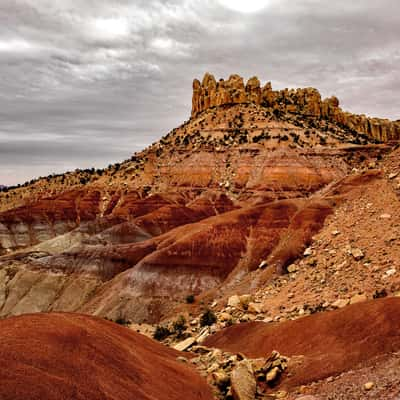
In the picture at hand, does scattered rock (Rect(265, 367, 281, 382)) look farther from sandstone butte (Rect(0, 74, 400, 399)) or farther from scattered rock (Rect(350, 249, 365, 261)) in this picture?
scattered rock (Rect(350, 249, 365, 261))

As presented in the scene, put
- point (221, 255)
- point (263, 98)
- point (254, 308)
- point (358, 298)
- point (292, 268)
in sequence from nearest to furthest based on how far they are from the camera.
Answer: point (358, 298)
point (254, 308)
point (292, 268)
point (221, 255)
point (263, 98)

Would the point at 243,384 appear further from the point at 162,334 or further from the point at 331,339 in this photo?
the point at 162,334

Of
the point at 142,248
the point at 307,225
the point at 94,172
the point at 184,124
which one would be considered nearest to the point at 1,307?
the point at 142,248

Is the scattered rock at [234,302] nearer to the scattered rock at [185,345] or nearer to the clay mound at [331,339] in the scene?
the scattered rock at [185,345]

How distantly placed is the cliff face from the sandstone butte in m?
0.38

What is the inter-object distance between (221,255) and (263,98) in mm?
69925

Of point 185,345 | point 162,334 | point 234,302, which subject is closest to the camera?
point 185,345

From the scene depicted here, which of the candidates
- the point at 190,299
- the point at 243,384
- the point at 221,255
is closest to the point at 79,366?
the point at 243,384

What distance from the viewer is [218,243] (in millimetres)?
36719

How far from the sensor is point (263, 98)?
315ft

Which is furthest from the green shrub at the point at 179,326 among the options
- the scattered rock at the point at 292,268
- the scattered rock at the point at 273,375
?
the scattered rock at the point at 273,375

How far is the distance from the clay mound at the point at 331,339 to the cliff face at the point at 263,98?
268 feet

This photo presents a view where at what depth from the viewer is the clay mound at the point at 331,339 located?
35.0ft

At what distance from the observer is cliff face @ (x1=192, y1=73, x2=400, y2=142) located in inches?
3652
